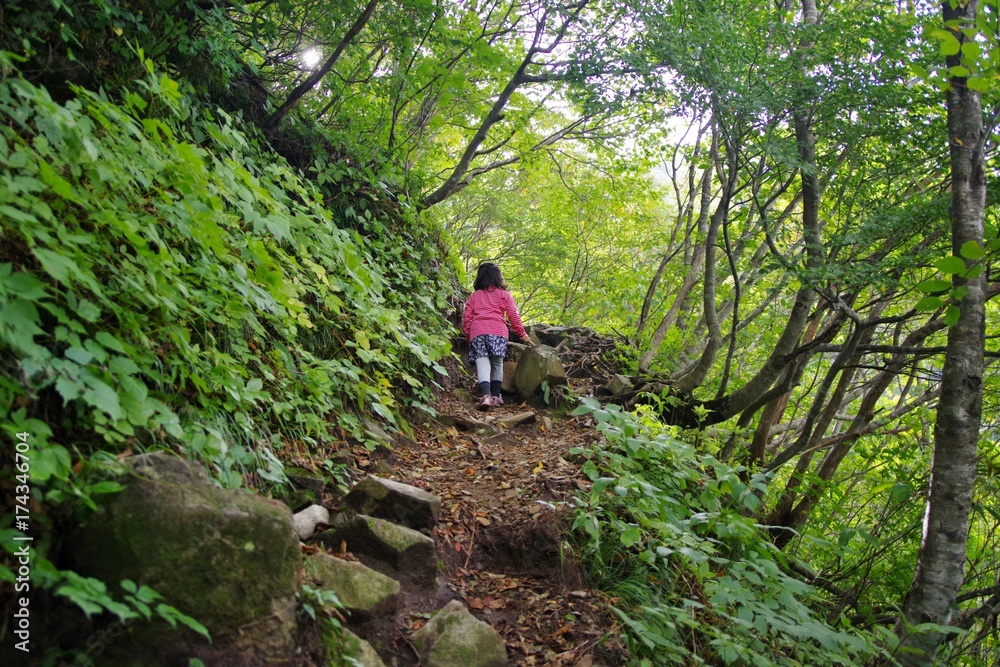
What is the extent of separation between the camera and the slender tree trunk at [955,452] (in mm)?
3602

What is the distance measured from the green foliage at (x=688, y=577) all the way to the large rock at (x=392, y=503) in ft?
3.25

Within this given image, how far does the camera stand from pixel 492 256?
56.5 feet

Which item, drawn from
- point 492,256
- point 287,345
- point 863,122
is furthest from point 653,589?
point 492,256

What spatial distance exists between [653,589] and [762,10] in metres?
6.86

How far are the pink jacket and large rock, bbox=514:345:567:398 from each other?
1.11ft

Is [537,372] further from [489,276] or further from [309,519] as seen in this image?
[309,519]

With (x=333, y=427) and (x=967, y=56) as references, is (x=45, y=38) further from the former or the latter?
(x=967, y=56)

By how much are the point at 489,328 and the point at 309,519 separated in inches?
176

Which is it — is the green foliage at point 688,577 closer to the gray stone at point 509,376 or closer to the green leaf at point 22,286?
the green leaf at point 22,286

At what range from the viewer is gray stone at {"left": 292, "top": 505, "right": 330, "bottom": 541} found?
3.13 metres

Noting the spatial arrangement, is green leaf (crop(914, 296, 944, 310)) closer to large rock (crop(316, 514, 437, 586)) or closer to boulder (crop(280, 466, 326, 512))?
large rock (crop(316, 514, 437, 586))

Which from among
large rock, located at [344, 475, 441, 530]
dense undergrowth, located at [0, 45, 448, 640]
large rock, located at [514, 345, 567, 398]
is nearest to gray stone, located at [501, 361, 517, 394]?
large rock, located at [514, 345, 567, 398]

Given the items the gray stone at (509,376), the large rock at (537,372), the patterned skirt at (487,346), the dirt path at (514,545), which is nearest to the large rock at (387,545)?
the dirt path at (514,545)

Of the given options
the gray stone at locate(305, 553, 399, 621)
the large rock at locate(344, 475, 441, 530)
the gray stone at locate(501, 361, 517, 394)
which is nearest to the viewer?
the gray stone at locate(305, 553, 399, 621)
